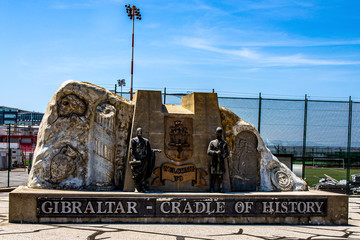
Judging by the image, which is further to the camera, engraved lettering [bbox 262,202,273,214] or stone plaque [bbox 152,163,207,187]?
stone plaque [bbox 152,163,207,187]

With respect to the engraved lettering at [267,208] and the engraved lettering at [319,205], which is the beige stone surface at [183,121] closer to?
the engraved lettering at [267,208]

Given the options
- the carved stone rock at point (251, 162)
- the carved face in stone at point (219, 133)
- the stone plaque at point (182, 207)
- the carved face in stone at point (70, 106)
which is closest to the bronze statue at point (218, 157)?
the carved face in stone at point (219, 133)

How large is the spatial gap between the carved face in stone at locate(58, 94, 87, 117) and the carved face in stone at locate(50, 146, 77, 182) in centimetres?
84

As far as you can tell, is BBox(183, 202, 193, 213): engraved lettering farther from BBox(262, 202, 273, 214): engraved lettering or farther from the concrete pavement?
BBox(262, 202, 273, 214): engraved lettering

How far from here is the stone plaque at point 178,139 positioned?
31.7 ft

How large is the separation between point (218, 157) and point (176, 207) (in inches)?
61.4

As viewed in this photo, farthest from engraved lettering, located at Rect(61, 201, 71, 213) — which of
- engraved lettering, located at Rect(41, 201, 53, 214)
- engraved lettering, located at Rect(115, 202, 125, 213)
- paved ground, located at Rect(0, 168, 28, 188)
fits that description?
paved ground, located at Rect(0, 168, 28, 188)

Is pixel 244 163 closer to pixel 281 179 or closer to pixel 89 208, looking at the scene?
pixel 281 179

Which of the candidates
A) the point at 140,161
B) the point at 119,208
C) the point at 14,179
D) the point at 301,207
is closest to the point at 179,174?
the point at 140,161

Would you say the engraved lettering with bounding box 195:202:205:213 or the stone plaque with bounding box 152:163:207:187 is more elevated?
the stone plaque with bounding box 152:163:207:187

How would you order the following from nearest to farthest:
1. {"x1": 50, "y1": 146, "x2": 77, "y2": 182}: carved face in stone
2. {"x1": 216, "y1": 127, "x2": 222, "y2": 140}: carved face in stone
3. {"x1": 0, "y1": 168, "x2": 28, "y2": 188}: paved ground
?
1. {"x1": 50, "y1": 146, "x2": 77, "y2": 182}: carved face in stone
2. {"x1": 216, "y1": 127, "x2": 222, "y2": 140}: carved face in stone
3. {"x1": 0, "y1": 168, "x2": 28, "y2": 188}: paved ground

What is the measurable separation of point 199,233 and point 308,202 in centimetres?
307

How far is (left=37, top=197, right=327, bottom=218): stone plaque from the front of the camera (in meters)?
8.36

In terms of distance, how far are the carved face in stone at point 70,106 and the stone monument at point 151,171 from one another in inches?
0.9
